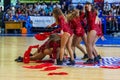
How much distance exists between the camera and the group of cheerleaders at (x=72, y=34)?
31.0 ft

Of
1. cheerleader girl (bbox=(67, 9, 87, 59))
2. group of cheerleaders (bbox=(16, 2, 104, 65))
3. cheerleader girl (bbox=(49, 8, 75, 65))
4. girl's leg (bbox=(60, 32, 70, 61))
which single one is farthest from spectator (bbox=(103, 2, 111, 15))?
girl's leg (bbox=(60, 32, 70, 61))

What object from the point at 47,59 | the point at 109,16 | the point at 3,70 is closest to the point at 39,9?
the point at 109,16

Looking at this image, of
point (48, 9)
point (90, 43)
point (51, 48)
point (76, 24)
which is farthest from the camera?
point (48, 9)

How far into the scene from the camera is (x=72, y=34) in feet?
31.6

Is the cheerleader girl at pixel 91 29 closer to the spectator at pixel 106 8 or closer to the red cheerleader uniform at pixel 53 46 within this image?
the red cheerleader uniform at pixel 53 46

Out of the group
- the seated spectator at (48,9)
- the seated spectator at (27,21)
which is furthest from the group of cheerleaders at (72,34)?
the seated spectator at (48,9)

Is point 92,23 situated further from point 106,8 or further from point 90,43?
point 106,8

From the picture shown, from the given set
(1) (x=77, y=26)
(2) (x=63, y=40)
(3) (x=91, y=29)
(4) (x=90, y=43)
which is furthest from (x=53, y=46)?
(3) (x=91, y=29)

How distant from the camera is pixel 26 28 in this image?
23703mm

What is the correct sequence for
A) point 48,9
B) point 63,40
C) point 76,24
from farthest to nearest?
1. point 48,9
2. point 76,24
3. point 63,40

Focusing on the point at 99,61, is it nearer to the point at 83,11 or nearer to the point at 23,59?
the point at 83,11

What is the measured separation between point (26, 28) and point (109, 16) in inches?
218

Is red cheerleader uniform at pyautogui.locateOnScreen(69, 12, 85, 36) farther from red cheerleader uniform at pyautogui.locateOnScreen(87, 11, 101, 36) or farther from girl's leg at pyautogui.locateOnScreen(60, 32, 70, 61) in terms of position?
girl's leg at pyautogui.locateOnScreen(60, 32, 70, 61)

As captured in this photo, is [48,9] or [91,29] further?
[48,9]
